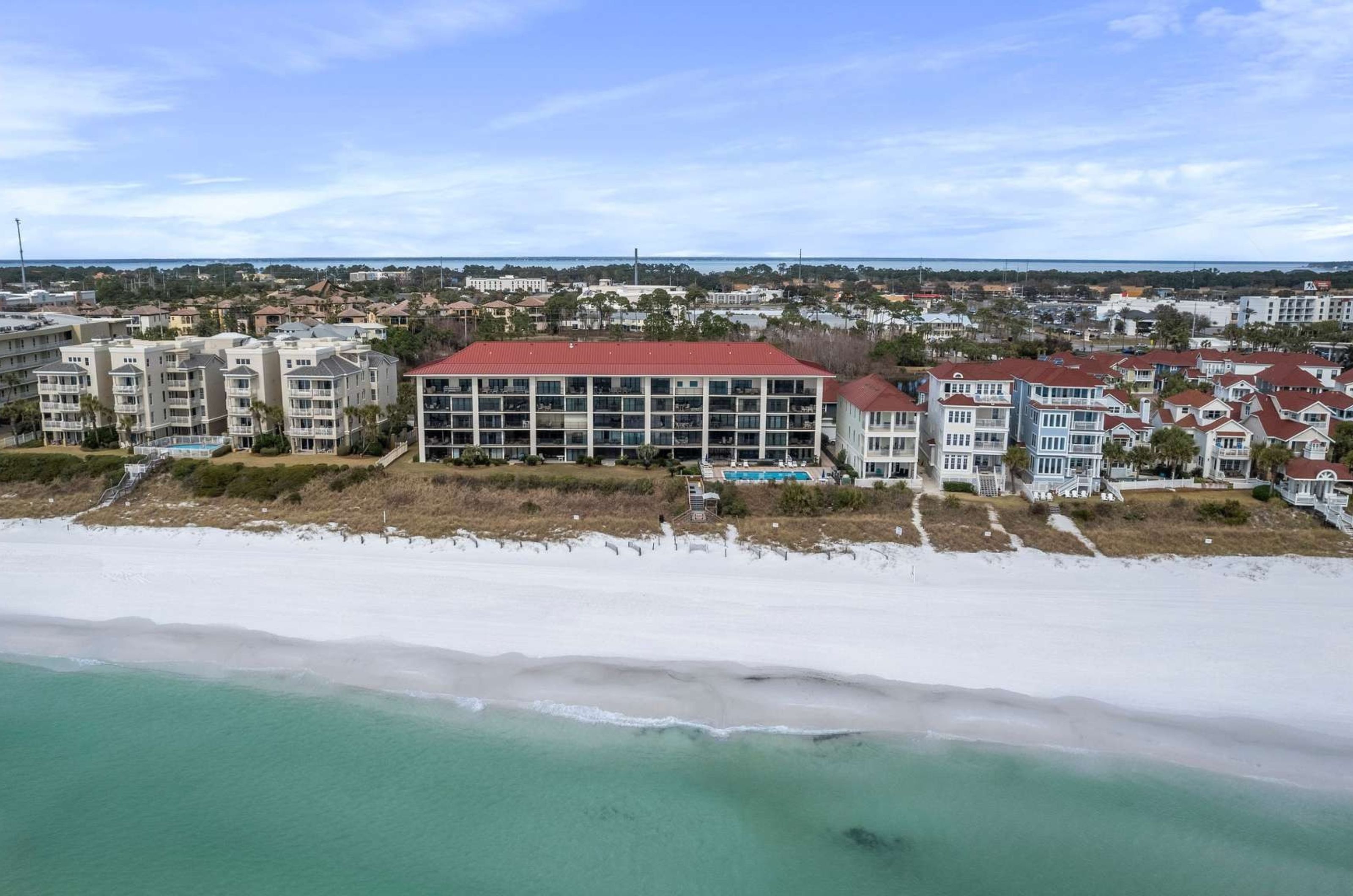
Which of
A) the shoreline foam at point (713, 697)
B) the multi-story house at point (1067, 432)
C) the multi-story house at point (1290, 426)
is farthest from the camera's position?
the multi-story house at point (1290, 426)

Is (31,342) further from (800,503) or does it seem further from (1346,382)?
(1346,382)

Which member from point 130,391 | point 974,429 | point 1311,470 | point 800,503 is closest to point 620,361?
point 800,503

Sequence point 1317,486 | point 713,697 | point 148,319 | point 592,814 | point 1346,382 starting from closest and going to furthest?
point 592,814 < point 713,697 < point 1317,486 < point 1346,382 < point 148,319

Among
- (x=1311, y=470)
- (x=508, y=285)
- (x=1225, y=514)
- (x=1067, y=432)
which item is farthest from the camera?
(x=508, y=285)

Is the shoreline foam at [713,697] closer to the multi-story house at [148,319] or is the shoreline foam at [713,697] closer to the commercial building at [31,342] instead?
the commercial building at [31,342]

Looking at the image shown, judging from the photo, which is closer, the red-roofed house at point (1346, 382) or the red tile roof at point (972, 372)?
the red tile roof at point (972, 372)

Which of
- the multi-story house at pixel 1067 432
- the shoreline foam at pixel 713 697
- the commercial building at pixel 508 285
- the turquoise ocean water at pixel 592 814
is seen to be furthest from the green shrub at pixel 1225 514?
the commercial building at pixel 508 285
